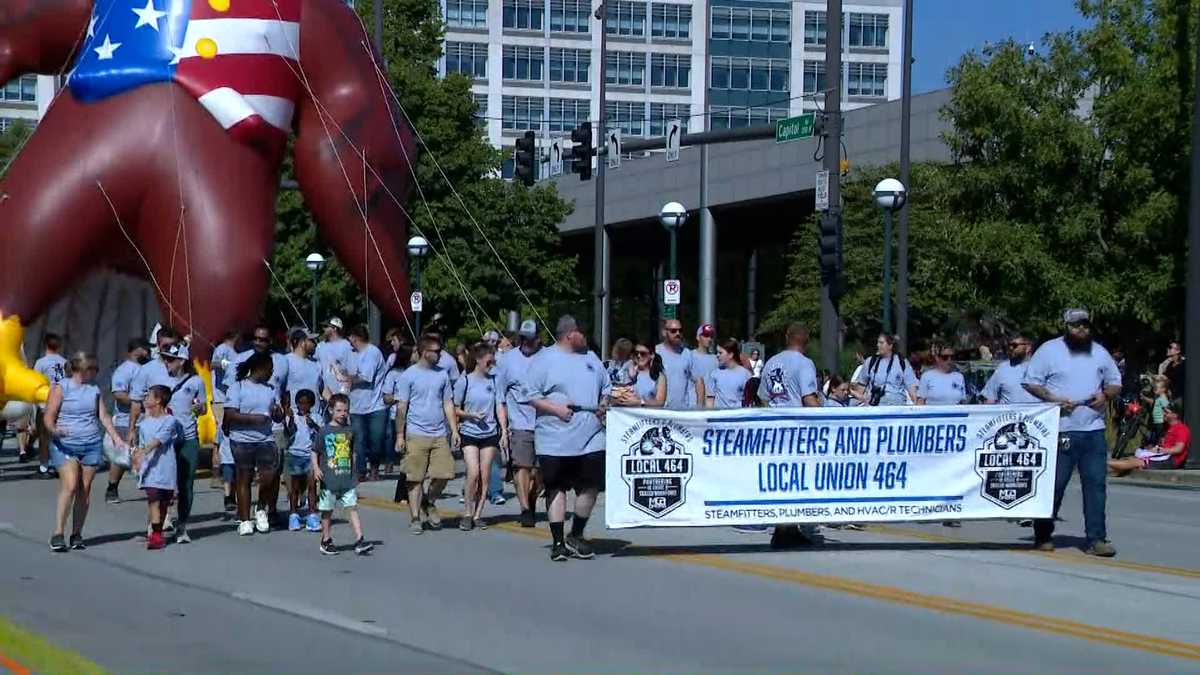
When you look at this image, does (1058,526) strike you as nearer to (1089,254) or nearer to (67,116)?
(67,116)

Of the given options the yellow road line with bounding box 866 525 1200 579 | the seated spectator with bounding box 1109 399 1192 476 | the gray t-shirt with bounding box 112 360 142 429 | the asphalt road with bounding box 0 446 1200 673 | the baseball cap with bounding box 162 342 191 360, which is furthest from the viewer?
the seated spectator with bounding box 1109 399 1192 476

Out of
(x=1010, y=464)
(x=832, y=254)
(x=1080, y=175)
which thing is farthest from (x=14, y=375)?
(x=1080, y=175)

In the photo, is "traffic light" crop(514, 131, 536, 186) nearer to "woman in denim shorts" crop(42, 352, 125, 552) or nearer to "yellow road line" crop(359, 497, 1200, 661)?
"woman in denim shorts" crop(42, 352, 125, 552)

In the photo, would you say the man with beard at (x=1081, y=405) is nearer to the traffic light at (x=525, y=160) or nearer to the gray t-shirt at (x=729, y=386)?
the gray t-shirt at (x=729, y=386)

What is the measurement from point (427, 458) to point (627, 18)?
70.1m

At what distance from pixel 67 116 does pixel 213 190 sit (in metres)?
1.75

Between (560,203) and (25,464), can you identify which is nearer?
(25,464)

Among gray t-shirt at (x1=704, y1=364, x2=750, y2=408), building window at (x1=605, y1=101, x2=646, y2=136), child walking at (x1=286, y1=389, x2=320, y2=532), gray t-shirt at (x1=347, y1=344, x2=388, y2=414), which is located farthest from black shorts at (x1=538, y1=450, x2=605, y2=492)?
building window at (x1=605, y1=101, x2=646, y2=136)

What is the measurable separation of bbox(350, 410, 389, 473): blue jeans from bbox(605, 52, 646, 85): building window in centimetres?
6593

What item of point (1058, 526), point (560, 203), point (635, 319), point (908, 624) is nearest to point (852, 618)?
Answer: point (908, 624)

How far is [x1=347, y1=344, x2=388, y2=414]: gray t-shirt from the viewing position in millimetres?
18828

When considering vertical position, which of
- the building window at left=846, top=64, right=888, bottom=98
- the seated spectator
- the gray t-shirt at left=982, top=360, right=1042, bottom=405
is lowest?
the seated spectator

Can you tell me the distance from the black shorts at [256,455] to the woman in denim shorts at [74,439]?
3.61 ft

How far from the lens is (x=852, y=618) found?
33.4ft
